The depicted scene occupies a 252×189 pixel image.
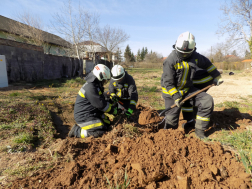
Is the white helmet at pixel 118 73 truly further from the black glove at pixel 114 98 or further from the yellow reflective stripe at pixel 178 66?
the yellow reflective stripe at pixel 178 66

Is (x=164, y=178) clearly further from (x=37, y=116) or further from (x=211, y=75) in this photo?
(x=37, y=116)

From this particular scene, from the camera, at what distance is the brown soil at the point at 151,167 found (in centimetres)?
176

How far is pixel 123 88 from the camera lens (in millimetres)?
4629

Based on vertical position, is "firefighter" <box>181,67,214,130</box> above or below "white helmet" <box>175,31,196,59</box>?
below

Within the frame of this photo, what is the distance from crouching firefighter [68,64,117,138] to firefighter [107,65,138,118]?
25.1 inches

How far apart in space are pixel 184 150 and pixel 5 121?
392 cm

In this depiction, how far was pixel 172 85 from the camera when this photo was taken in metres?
3.21

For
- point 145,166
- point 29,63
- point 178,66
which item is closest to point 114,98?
point 178,66

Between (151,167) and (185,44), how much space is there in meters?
2.27

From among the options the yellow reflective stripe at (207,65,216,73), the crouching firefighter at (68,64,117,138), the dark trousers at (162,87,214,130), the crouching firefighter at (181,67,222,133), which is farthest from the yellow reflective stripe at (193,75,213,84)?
the crouching firefighter at (68,64,117,138)

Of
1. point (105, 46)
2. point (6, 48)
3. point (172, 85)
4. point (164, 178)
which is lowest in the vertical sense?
point (164, 178)

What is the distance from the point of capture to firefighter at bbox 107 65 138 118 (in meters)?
4.18

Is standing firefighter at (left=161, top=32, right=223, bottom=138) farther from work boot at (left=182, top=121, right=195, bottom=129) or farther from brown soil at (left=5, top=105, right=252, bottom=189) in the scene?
brown soil at (left=5, top=105, right=252, bottom=189)

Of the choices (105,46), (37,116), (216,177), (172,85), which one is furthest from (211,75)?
(105,46)
